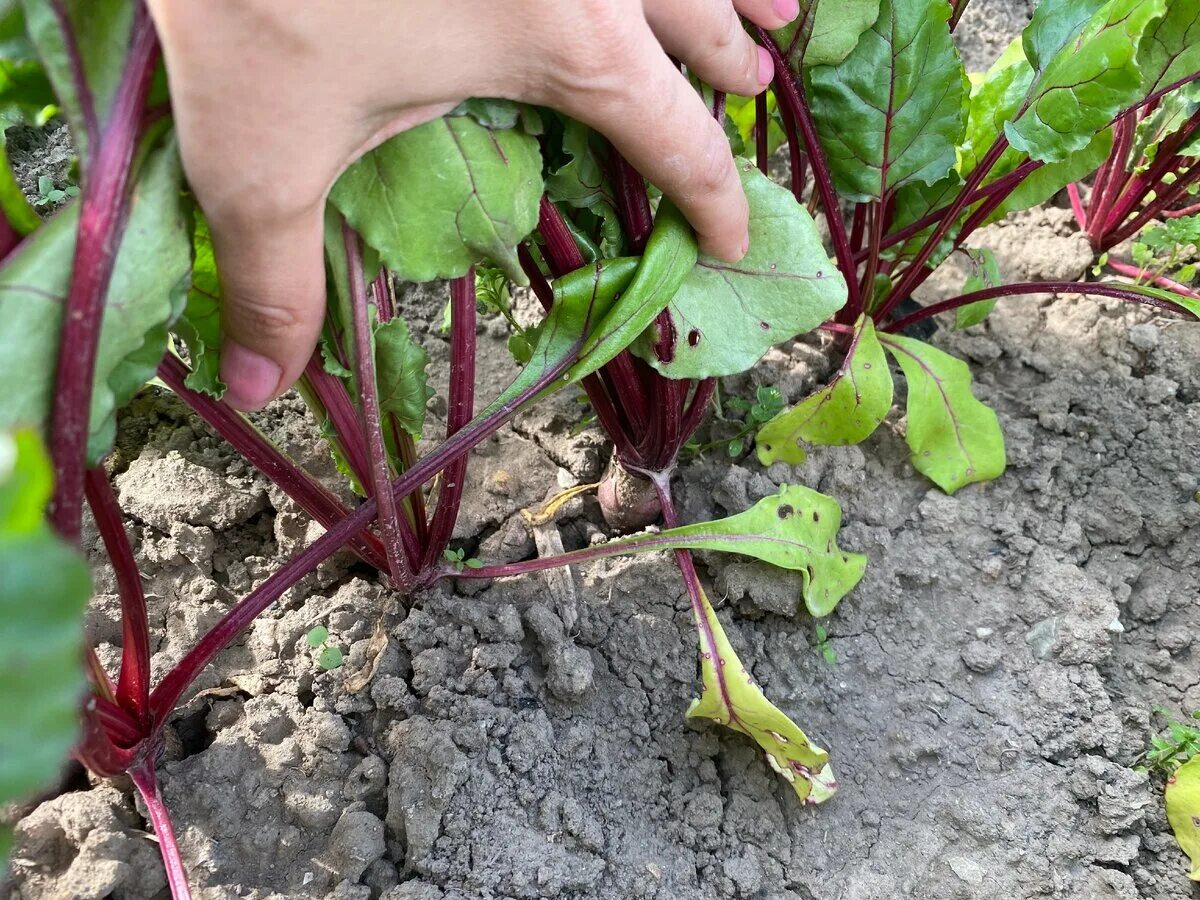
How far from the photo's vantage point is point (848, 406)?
1.43 metres

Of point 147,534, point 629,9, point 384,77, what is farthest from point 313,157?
point 147,534

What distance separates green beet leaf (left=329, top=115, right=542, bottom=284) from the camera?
Answer: 2.76 ft

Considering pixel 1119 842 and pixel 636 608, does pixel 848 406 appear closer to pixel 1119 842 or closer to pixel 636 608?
pixel 636 608

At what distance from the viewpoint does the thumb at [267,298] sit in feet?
2.49

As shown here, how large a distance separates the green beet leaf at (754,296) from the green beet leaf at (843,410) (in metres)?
0.29

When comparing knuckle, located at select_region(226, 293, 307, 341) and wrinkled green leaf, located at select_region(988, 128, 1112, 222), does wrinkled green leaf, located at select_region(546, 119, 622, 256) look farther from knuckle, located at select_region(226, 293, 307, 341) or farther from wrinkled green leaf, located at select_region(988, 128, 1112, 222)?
wrinkled green leaf, located at select_region(988, 128, 1112, 222)

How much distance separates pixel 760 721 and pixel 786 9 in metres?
0.97

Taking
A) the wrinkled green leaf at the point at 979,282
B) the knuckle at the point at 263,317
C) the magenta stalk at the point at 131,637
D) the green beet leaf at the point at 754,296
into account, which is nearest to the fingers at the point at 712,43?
the green beet leaf at the point at 754,296

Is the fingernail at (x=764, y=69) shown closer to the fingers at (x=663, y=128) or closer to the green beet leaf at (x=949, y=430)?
the fingers at (x=663, y=128)

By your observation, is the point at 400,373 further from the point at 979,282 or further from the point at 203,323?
the point at 979,282

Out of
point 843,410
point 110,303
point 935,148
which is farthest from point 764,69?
point 110,303

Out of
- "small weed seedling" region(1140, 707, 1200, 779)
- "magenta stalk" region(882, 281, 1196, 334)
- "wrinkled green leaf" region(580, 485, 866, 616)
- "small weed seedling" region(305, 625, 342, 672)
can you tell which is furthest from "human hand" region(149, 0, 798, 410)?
"small weed seedling" region(1140, 707, 1200, 779)

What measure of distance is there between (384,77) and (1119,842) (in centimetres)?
134

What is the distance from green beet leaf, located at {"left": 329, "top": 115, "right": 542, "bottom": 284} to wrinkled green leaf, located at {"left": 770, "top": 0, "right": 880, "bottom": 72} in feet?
1.84
